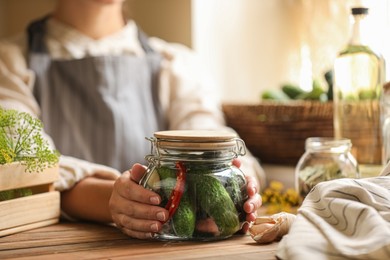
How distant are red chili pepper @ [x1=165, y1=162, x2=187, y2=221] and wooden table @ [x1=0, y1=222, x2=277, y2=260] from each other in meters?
0.05

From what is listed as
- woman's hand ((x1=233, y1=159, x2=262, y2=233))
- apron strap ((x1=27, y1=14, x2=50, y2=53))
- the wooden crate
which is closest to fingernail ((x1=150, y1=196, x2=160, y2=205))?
woman's hand ((x1=233, y1=159, x2=262, y2=233))

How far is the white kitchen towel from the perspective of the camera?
2.68 ft

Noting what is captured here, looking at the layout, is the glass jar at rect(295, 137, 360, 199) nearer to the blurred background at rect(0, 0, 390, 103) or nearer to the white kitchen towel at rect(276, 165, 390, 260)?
the white kitchen towel at rect(276, 165, 390, 260)

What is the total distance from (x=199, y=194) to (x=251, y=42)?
1.45m

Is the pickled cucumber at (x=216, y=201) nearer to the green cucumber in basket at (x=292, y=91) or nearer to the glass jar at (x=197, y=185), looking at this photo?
the glass jar at (x=197, y=185)

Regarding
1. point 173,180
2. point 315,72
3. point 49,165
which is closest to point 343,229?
point 173,180

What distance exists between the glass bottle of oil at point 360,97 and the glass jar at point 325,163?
0.14m

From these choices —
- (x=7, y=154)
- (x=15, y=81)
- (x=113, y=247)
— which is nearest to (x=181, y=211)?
(x=113, y=247)

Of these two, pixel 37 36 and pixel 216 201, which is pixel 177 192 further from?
pixel 37 36

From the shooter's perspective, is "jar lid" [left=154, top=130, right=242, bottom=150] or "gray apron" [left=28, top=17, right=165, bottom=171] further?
"gray apron" [left=28, top=17, right=165, bottom=171]

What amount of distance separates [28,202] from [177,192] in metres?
0.30

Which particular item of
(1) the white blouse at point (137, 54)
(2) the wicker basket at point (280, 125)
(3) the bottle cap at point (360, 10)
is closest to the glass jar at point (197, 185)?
(3) the bottle cap at point (360, 10)

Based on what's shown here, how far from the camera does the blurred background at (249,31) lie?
2.15 meters

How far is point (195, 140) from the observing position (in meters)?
0.97
